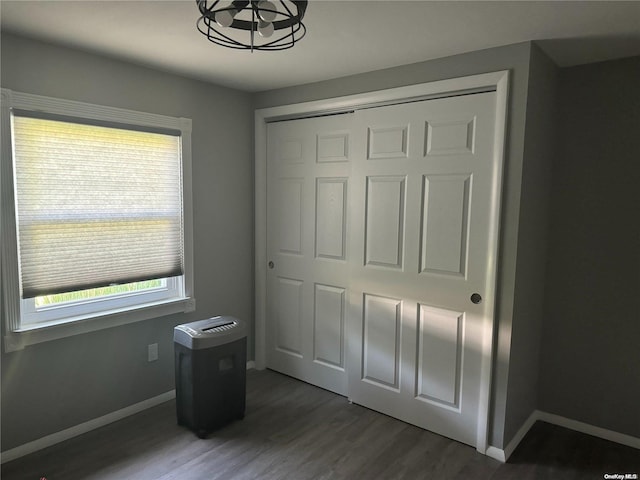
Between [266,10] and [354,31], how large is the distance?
95 cm

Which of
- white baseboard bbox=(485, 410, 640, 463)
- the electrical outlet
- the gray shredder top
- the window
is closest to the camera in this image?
the window

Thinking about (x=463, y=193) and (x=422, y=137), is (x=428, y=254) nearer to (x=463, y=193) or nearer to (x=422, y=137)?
(x=463, y=193)

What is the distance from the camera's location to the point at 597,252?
106 inches

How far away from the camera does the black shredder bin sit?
261 cm

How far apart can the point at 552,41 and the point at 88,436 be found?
11.3 feet

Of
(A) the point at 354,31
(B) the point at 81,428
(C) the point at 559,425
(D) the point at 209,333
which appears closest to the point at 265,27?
(A) the point at 354,31

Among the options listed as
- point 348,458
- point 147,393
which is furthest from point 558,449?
point 147,393

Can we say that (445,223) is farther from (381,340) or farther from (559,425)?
(559,425)

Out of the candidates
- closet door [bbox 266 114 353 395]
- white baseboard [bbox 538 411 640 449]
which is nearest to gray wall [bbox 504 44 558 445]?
white baseboard [bbox 538 411 640 449]

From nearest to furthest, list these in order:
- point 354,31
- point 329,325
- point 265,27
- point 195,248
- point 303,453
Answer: point 265,27, point 354,31, point 303,453, point 195,248, point 329,325

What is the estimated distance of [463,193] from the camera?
252 cm

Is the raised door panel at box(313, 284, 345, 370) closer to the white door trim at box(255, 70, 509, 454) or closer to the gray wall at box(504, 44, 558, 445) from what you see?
the white door trim at box(255, 70, 509, 454)

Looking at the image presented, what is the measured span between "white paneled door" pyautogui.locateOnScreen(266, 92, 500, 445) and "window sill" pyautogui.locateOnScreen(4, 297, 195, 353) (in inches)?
34.2

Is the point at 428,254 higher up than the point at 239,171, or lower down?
lower down
